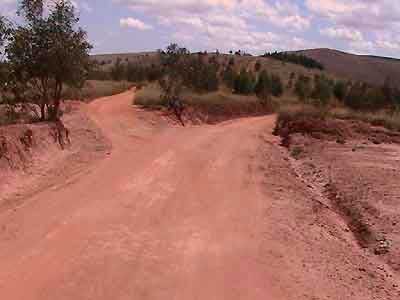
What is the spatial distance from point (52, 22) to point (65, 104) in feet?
28.7

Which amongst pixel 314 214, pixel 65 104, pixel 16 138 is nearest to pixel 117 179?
pixel 16 138

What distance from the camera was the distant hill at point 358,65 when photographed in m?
102

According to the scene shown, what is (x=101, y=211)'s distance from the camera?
445 inches

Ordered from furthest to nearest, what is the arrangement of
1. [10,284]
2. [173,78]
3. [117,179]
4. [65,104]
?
1. [173,78]
2. [65,104]
3. [117,179]
4. [10,284]

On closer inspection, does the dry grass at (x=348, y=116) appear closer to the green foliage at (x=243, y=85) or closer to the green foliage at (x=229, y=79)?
the green foliage at (x=243, y=85)

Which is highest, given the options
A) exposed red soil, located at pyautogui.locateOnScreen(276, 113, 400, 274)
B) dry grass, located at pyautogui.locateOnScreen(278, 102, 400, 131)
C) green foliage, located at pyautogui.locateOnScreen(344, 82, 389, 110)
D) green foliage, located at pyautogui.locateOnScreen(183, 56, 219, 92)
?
green foliage, located at pyautogui.locateOnScreen(183, 56, 219, 92)

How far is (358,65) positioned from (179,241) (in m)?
108

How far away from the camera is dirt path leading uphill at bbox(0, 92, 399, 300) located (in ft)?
26.5

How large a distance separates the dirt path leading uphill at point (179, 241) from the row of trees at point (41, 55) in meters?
4.00

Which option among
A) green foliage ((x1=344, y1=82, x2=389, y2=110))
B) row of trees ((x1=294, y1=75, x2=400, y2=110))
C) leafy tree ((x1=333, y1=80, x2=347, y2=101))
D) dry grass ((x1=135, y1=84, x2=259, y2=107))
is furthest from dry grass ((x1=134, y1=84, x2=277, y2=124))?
leafy tree ((x1=333, y1=80, x2=347, y2=101))

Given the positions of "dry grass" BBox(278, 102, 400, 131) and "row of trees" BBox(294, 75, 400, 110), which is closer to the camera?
"dry grass" BBox(278, 102, 400, 131)

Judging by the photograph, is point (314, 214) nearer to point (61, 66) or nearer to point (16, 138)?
point (16, 138)

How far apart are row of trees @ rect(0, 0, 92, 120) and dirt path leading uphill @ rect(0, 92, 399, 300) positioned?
4.00 m

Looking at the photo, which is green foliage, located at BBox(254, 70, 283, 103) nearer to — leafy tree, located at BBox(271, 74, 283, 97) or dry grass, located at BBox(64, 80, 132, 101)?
leafy tree, located at BBox(271, 74, 283, 97)
